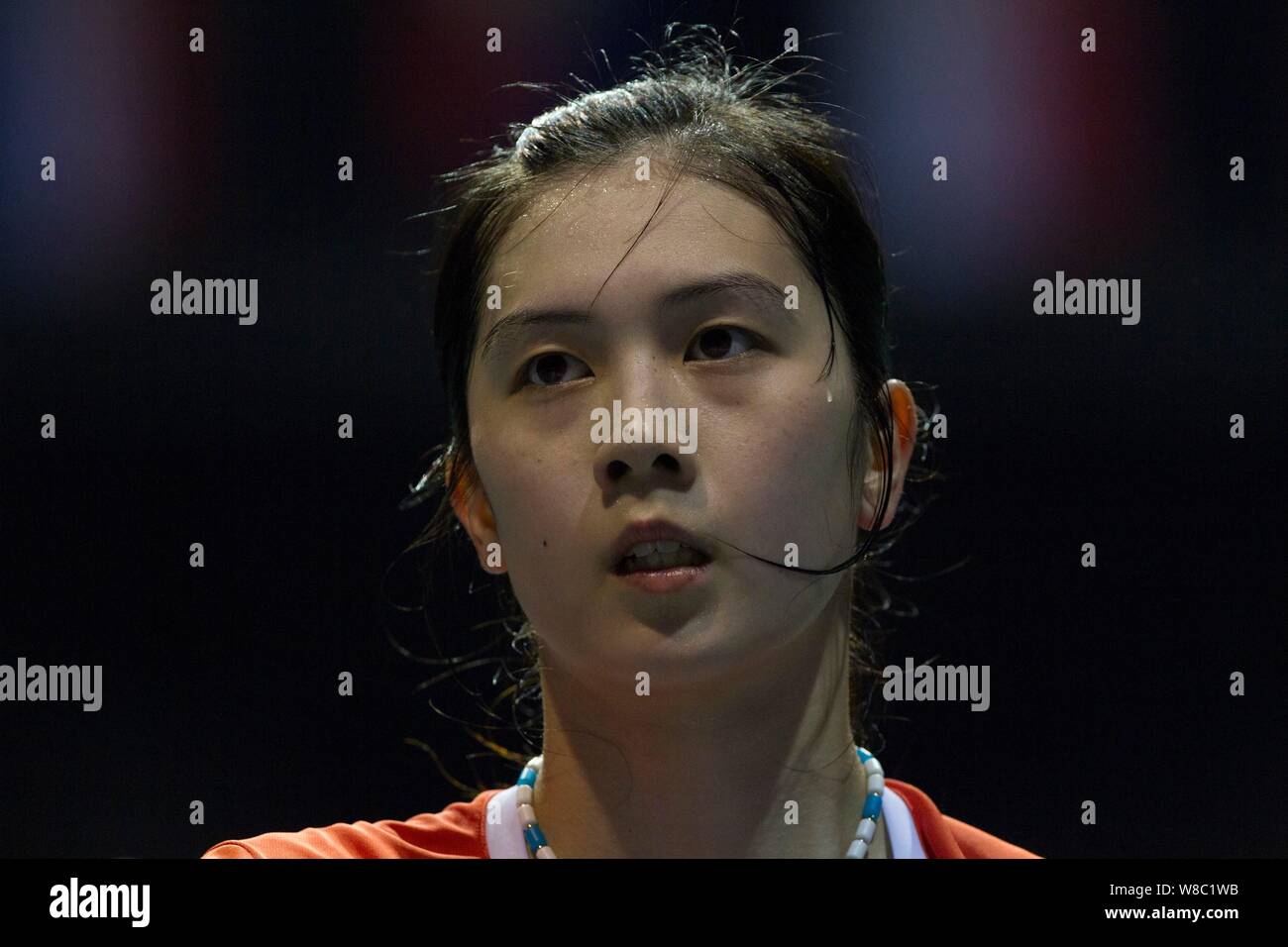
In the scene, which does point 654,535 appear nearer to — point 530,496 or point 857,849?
point 530,496

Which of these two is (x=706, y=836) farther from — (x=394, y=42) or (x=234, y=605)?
(x=394, y=42)

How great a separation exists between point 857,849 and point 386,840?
1.64 feet

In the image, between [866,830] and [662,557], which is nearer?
[662,557]

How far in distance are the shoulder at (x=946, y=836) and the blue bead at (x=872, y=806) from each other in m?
0.08

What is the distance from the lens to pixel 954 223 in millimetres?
1789

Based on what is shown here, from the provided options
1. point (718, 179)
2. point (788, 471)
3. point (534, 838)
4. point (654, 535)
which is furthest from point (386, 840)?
point (718, 179)

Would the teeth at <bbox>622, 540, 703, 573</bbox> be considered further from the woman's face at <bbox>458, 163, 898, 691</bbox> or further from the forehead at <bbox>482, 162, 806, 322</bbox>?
the forehead at <bbox>482, 162, 806, 322</bbox>

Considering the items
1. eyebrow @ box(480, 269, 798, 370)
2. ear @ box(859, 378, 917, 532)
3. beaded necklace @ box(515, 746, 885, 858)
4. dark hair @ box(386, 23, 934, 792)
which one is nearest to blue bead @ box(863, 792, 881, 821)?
beaded necklace @ box(515, 746, 885, 858)

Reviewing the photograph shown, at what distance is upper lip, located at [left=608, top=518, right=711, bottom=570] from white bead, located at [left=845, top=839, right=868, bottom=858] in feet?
1.18

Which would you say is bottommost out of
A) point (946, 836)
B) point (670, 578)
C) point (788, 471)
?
point (946, 836)

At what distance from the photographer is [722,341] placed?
1.59 metres

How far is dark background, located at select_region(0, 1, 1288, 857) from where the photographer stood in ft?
5.82

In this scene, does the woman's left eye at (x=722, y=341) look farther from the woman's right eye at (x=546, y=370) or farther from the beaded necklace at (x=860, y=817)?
the beaded necklace at (x=860, y=817)

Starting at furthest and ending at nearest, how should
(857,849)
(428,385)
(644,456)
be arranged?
1. (428,385)
2. (857,849)
3. (644,456)
